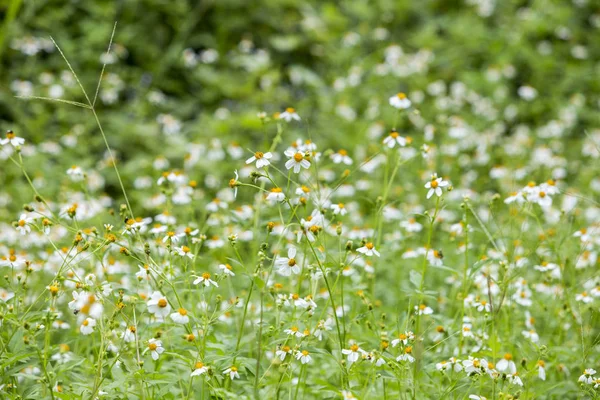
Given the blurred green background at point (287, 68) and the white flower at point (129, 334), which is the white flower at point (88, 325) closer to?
the white flower at point (129, 334)

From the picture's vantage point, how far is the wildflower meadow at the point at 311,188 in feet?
6.17

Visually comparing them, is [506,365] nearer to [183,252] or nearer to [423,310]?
[423,310]

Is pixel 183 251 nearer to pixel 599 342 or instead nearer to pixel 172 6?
pixel 599 342

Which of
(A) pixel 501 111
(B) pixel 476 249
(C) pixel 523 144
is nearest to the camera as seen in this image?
(B) pixel 476 249

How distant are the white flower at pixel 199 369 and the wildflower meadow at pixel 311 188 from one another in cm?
3

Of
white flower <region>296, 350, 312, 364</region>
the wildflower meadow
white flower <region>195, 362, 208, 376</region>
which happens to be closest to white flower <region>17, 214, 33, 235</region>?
the wildflower meadow

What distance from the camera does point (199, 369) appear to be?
63.8 inches

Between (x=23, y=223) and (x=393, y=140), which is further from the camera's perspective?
(x=393, y=140)

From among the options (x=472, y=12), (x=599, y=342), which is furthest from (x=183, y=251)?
(x=472, y=12)

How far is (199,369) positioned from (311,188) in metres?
0.82

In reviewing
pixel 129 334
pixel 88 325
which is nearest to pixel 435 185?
pixel 129 334

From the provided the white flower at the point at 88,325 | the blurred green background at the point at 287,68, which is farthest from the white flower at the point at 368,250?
the blurred green background at the point at 287,68

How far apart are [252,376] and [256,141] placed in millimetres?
2837

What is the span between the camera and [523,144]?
4188mm
